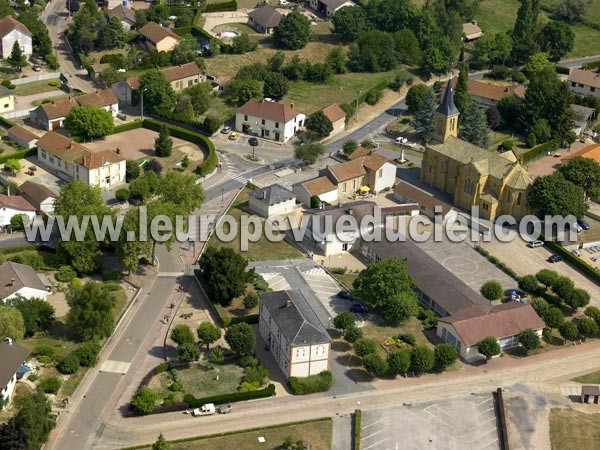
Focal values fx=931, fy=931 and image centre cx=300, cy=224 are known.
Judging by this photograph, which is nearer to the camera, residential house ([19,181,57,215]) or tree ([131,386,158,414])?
tree ([131,386,158,414])

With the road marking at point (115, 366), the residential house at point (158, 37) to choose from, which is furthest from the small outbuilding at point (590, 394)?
the residential house at point (158, 37)

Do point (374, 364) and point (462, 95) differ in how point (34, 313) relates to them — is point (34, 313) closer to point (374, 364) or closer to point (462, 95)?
point (374, 364)

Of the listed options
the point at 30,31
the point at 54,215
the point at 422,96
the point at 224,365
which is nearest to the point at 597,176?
the point at 422,96

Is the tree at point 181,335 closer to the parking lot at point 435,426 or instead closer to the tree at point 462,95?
the parking lot at point 435,426

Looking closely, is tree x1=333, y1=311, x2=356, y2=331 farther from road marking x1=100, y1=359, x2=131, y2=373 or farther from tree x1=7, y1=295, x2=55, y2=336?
tree x1=7, y1=295, x2=55, y2=336

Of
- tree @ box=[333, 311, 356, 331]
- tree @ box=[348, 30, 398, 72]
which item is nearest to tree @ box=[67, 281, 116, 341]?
tree @ box=[333, 311, 356, 331]
